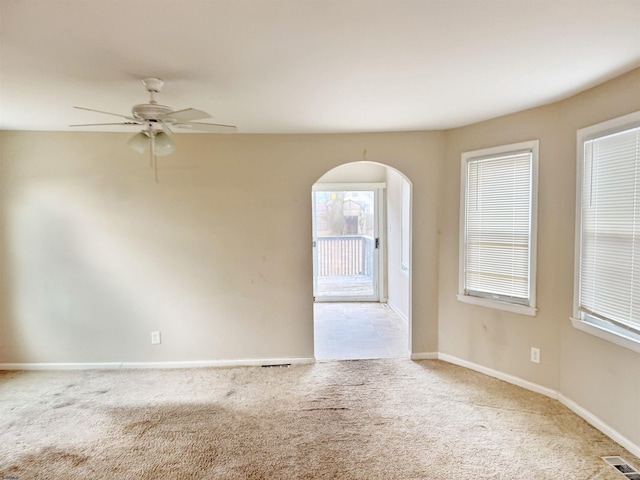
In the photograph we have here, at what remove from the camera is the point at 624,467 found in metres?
2.12

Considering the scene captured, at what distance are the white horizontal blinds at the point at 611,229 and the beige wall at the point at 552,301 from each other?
136 millimetres

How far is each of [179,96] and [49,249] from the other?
2.32m

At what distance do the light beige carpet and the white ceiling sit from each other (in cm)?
238

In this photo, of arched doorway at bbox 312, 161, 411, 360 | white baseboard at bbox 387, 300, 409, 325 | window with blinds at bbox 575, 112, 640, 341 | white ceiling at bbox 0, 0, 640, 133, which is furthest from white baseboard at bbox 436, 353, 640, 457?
white ceiling at bbox 0, 0, 640, 133

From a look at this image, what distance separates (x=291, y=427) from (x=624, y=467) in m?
2.07

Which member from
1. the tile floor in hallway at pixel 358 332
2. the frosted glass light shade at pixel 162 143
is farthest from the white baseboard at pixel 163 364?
the frosted glass light shade at pixel 162 143

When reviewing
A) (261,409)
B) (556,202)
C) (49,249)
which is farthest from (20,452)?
(556,202)

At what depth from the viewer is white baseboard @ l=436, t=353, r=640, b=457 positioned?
7.56ft

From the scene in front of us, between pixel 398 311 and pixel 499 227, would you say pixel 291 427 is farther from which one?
pixel 398 311

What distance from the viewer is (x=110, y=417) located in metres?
2.76

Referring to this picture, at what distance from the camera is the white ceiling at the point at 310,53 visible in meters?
1.50

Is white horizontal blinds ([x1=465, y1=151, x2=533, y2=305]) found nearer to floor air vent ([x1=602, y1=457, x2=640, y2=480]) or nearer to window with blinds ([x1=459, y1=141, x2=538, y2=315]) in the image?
window with blinds ([x1=459, y1=141, x2=538, y2=315])

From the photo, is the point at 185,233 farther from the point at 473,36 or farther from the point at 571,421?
the point at 571,421

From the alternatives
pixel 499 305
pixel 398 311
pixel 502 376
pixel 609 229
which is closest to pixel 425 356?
pixel 502 376
